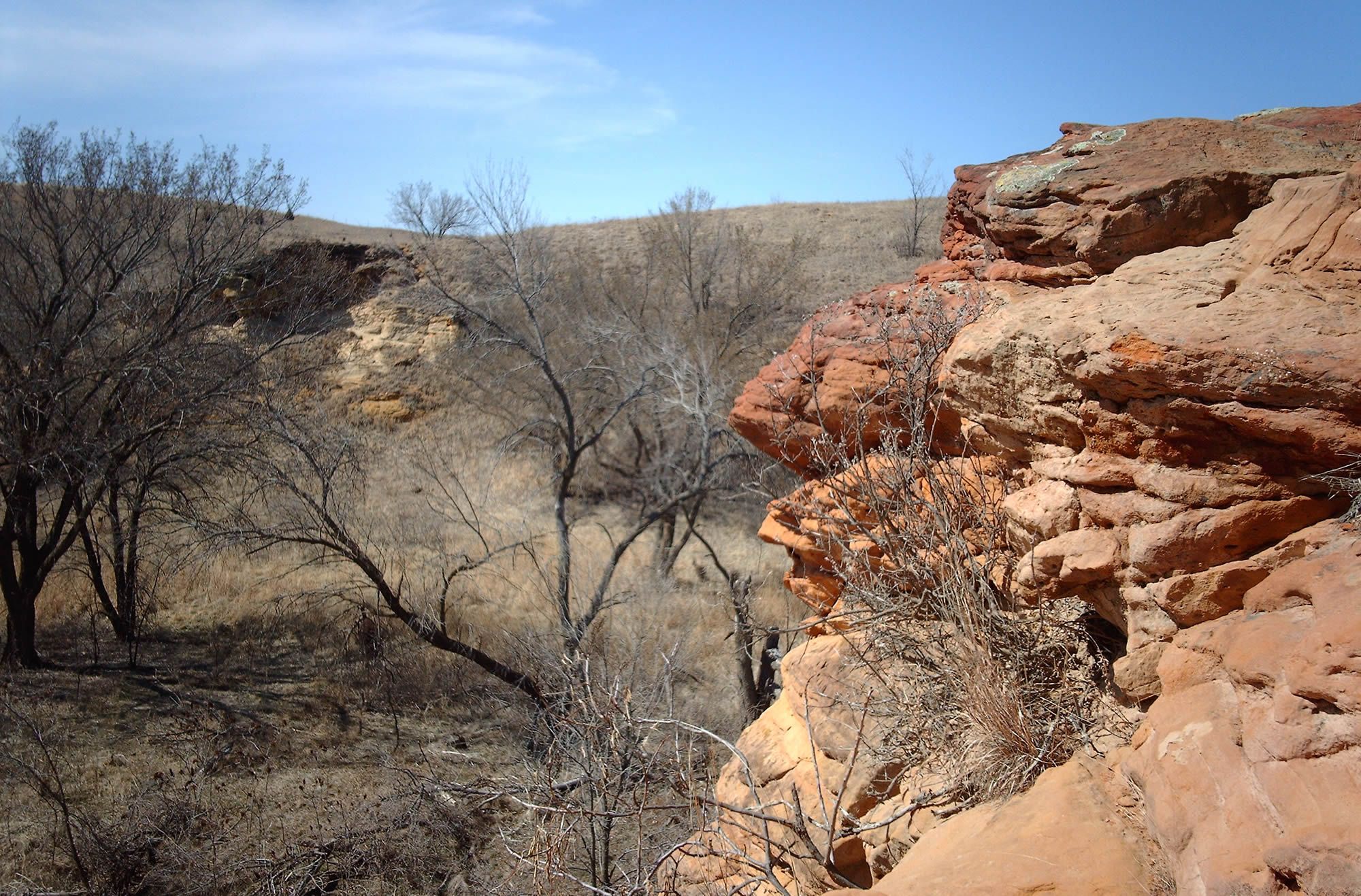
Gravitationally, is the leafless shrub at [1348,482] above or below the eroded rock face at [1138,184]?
below

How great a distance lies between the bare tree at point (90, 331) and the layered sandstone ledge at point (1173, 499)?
8.57 m

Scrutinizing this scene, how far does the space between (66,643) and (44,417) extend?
344 centimetres

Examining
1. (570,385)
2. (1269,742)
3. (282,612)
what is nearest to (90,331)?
(282,612)

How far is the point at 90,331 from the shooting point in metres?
9.91

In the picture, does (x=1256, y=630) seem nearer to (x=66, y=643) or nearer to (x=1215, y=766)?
(x=1215, y=766)

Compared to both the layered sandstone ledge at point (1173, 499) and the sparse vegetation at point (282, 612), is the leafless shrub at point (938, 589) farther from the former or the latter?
the sparse vegetation at point (282, 612)

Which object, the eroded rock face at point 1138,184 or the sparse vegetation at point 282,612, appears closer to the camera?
the eroded rock face at point 1138,184

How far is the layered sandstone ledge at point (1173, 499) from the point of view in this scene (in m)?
2.49

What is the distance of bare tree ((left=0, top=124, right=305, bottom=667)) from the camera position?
9547 mm

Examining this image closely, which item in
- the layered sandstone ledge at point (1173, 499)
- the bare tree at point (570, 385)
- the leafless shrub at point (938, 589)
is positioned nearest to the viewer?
the layered sandstone ledge at point (1173, 499)

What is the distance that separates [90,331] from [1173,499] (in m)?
10.9

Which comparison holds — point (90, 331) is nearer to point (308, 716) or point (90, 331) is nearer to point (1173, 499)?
point (308, 716)

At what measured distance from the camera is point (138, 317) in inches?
417

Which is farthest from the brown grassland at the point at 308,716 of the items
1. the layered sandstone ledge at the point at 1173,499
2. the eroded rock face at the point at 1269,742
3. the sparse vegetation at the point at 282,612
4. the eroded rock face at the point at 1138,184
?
the eroded rock face at the point at 1269,742
